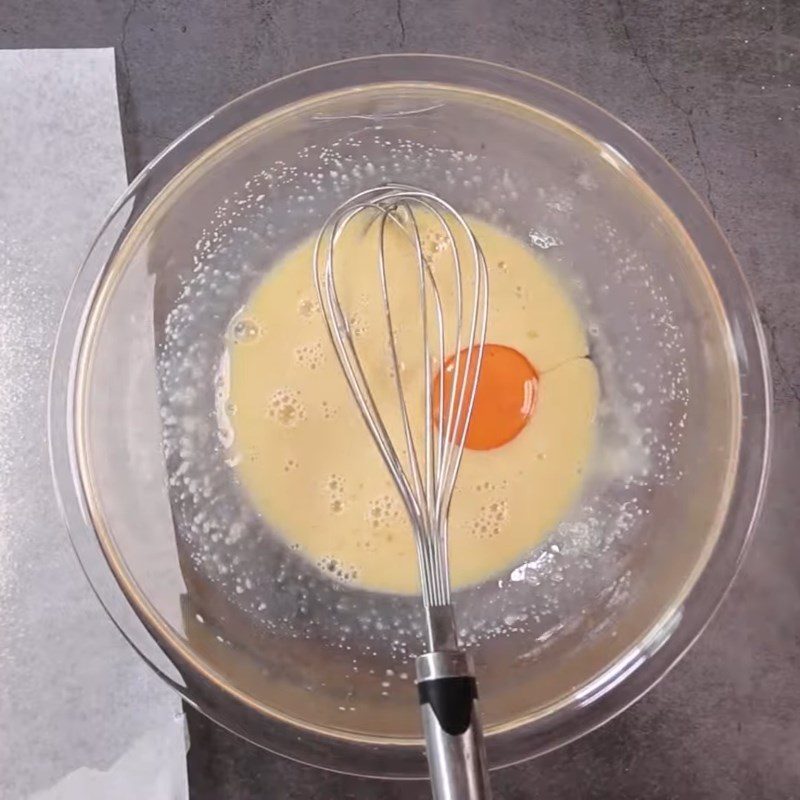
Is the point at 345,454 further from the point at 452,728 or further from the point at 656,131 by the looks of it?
the point at 656,131

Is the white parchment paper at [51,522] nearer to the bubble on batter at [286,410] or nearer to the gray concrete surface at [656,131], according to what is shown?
the gray concrete surface at [656,131]

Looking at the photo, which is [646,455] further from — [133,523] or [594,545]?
[133,523]

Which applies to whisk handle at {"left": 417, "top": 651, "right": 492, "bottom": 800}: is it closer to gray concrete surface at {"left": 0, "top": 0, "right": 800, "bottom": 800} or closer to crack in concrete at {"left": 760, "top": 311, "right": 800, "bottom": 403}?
gray concrete surface at {"left": 0, "top": 0, "right": 800, "bottom": 800}

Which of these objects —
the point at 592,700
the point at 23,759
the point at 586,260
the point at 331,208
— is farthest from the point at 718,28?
the point at 23,759

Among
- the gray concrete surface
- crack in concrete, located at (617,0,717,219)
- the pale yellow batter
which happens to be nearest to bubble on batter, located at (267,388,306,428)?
the pale yellow batter

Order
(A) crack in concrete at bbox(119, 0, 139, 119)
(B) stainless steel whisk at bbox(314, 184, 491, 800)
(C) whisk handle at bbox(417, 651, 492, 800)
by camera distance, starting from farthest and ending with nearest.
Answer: (A) crack in concrete at bbox(119, 0, 139, 119), (B) stainless steel whisk at bbox(314, 184, 491, 800), (C) whisk handle at bbox(417, 651, 492, 800)

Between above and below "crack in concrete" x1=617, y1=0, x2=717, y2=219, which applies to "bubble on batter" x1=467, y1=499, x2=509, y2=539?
below
